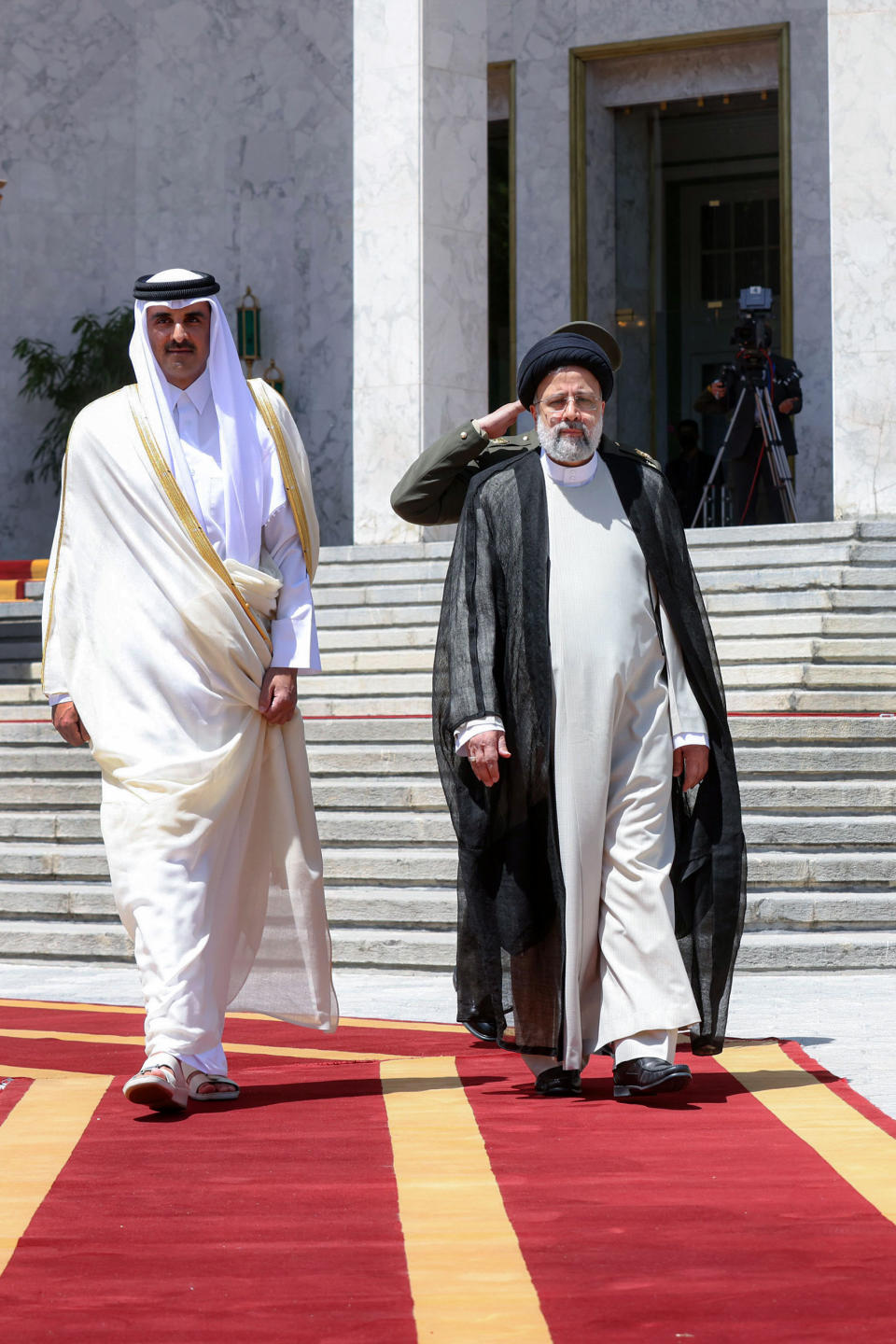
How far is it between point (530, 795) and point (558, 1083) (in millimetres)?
672

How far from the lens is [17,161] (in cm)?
1889

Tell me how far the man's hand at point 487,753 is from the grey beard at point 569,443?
0.70 m

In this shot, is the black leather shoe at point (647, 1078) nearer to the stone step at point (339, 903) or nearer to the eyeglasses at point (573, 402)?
the eyeglasses at point (573, 402)

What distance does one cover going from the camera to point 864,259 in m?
12.3

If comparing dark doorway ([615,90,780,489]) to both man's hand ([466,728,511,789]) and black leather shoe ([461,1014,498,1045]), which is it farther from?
man's hand ([466,728,511,789])

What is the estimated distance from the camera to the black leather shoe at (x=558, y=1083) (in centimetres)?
486

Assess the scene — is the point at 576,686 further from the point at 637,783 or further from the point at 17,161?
the point at 17,161

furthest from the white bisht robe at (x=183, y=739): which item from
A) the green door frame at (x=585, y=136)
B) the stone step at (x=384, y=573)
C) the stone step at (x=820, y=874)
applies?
the green door frame at (x=585, y=136)

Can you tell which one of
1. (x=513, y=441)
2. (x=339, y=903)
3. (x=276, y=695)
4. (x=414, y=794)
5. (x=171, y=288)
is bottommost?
(x=339, y=903)

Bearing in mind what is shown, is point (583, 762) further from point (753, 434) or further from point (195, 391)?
point (753, 434)

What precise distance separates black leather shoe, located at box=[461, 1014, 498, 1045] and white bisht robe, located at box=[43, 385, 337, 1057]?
35 centimetres

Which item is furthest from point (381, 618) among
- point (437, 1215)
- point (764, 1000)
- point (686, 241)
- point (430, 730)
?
point (686, 241)

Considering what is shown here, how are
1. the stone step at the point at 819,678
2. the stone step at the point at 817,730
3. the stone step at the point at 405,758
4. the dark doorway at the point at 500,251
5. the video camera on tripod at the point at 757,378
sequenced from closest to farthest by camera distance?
the stone step at the point at 405,758 < the stone step at the point at 817,730 < the stone step at the point at 819,678 < the video camera on tripod at the point at 757,378 < the dark doorway at the point at 500,251

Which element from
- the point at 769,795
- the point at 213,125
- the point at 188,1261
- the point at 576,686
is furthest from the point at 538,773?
the point at 213,125
